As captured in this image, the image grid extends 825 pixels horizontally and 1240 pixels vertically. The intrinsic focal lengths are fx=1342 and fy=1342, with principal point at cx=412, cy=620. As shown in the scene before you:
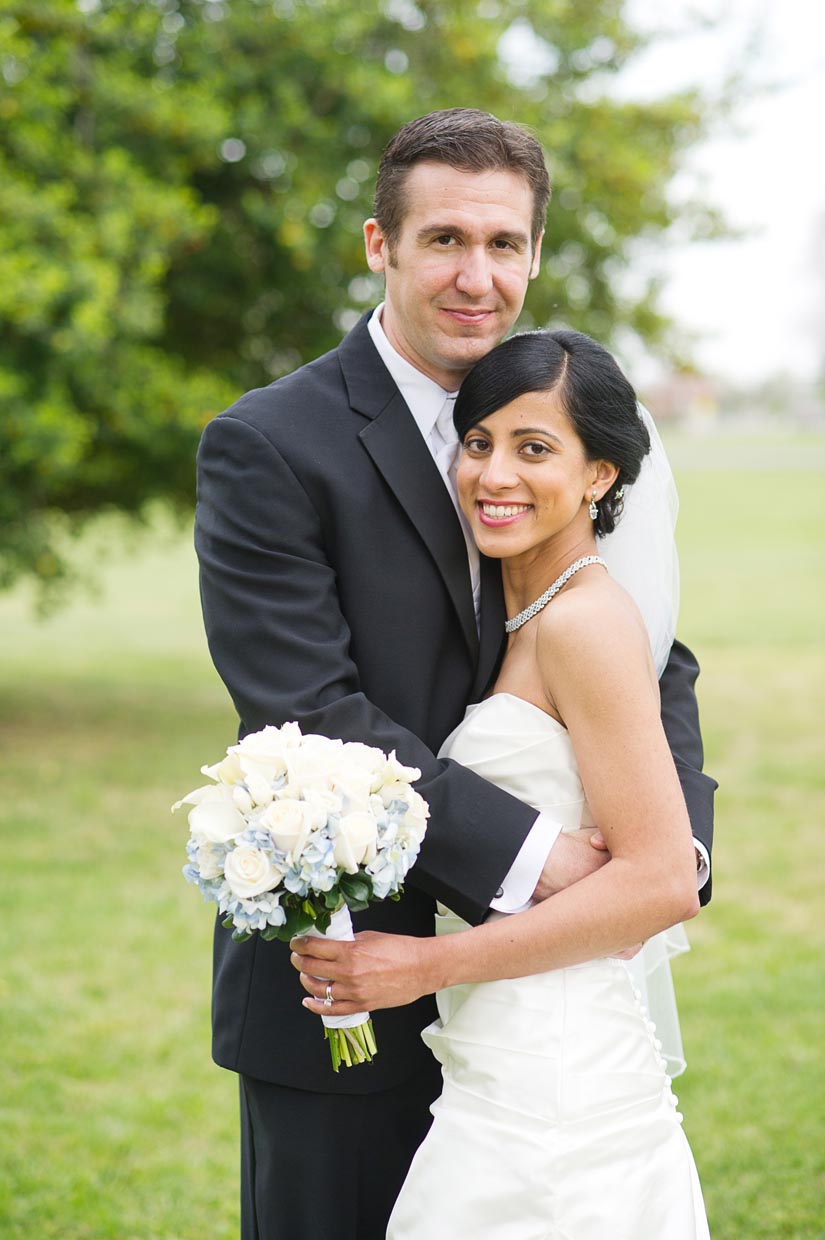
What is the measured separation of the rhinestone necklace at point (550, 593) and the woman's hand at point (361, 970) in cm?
72

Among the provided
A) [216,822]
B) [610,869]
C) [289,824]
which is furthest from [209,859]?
[610,869]

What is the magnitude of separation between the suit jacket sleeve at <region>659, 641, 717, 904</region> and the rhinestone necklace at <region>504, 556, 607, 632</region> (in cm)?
36

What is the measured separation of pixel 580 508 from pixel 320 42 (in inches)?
304

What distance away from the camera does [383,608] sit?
273cm

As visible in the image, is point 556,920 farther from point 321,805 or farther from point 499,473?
point 499,473

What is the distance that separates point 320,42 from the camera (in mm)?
9461

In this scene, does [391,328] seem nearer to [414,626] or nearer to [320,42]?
[414,626]

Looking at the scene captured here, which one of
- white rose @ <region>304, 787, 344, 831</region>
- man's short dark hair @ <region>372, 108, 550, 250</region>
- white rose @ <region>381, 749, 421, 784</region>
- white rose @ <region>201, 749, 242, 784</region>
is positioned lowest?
white rose @ <region>304, 787, 344, 831</region>

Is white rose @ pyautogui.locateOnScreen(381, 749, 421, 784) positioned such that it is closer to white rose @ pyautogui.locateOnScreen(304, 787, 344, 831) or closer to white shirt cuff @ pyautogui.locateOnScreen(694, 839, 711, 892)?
white rose @ pyautogui.locateOnScreen(304, 787, 344, 831)

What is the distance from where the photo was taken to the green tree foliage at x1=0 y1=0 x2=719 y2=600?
8.67 metres

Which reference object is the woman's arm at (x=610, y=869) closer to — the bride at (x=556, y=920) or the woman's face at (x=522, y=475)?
the bride at (x=556, y=920)

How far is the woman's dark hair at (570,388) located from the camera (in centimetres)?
273

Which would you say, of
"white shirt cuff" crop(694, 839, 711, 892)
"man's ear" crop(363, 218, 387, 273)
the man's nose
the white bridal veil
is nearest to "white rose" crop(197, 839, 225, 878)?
"white shirt cuff" crop(694, 839, 711, 892)

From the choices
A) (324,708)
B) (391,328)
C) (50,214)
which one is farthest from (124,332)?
(324,708)
